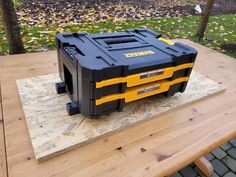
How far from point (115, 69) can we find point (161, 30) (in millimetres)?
1884

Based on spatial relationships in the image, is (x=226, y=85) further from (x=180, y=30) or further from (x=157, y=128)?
(x=180, y=30)

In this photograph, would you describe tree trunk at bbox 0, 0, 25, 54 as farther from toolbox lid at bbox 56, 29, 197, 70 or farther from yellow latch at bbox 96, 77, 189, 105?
yellow latch at bbox 96, 77, 189, 105

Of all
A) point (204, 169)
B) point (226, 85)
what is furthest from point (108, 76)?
point (204, 169)

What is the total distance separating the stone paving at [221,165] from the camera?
3.75 feet

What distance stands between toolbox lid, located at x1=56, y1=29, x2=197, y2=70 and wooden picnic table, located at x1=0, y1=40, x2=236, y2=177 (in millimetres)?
214

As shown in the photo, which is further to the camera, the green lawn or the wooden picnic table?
the green lawn

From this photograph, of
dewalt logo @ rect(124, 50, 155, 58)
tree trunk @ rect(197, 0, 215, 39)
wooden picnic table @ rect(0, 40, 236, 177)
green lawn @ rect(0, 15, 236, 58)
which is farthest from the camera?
tree trunk @ rect(197, 0, 215, 39)

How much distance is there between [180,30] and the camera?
2.41 meters

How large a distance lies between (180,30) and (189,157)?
2.00m

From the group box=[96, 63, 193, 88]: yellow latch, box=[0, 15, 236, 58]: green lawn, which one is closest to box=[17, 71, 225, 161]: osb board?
box=[96, 63, 193, 88]: yellow latch

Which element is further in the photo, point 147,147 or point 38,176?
point 147,147

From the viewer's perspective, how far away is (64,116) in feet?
2.35

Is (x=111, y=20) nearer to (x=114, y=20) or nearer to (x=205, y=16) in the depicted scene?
(x=114, y=20)

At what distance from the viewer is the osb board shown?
2.06 ft
